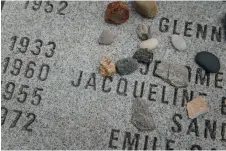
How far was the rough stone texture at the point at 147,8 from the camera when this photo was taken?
53.8 inches

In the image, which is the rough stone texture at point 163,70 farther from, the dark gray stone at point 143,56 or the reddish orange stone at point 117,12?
the reddish orange stone at point 117,12

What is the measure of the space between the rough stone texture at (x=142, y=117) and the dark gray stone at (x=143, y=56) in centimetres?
14

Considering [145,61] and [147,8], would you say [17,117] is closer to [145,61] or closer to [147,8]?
[145,61]

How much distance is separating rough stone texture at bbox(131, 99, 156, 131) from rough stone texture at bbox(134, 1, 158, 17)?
0.33 meters

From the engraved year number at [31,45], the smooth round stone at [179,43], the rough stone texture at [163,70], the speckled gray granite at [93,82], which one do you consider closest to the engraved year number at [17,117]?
the speckled gray granite at [93,82]

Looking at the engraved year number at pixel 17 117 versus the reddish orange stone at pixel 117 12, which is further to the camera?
the reddish orange stone at pixel 117 12

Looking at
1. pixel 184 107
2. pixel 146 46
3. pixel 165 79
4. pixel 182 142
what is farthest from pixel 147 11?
pixel 182 142

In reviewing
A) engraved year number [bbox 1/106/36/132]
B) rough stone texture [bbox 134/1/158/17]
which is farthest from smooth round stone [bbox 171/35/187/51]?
engraved year number [bbox 1/106/36/132]

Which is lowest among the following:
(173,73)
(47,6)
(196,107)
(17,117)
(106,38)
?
(17,117)

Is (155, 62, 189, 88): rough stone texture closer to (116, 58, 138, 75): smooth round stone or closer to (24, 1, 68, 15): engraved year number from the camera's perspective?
(116, 58, 138, 75): smooth round stone

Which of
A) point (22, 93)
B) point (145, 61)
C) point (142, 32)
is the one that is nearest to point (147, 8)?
point (142, 32)

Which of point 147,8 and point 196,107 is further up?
point 147,8

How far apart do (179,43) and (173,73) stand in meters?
0.12

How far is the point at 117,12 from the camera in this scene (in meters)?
1.36
